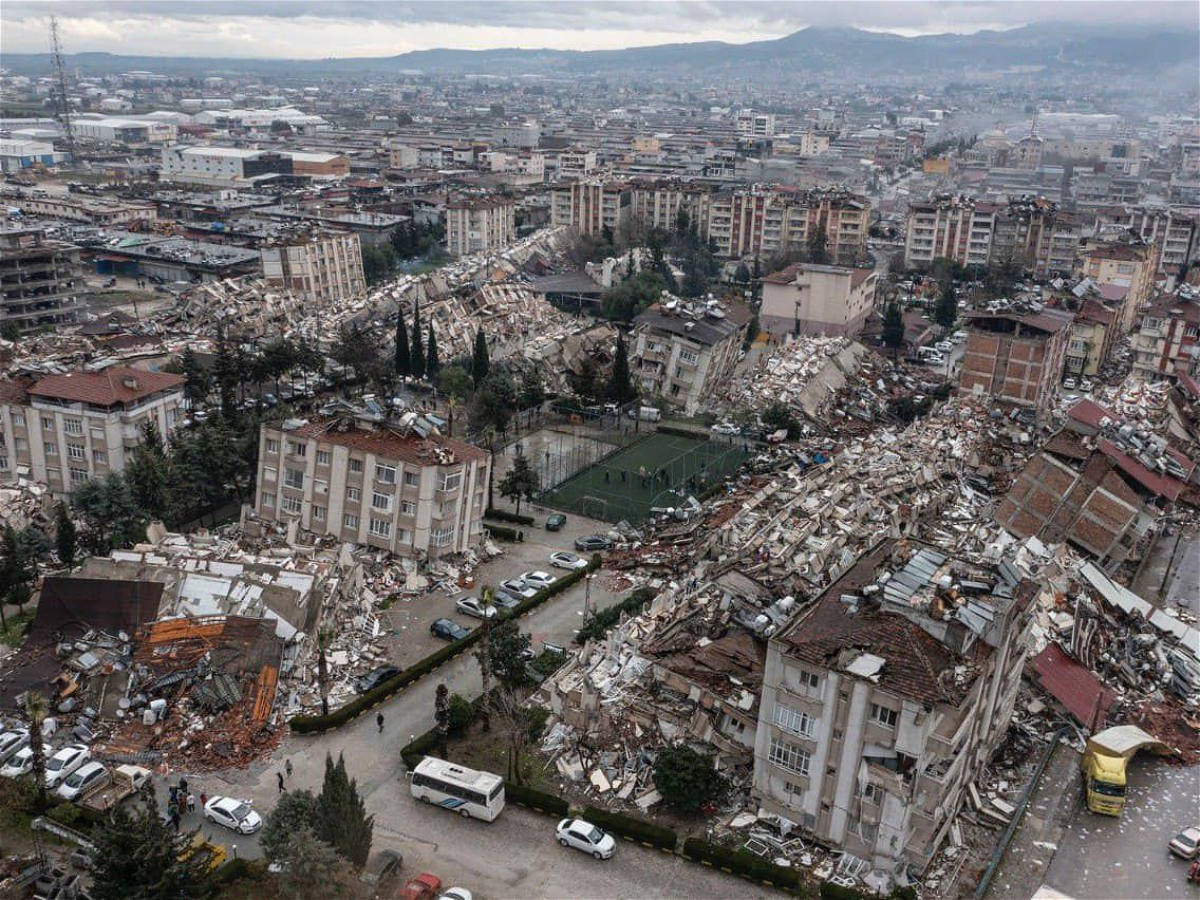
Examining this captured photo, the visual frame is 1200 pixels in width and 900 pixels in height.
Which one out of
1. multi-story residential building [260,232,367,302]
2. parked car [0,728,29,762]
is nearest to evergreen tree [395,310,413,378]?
multi-story residential building [260,232,367,302]

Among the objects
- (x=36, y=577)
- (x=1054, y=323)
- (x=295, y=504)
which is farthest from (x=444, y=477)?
(x=1054, y=323)

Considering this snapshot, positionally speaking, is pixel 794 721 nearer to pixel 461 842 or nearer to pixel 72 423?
pixel 461 842

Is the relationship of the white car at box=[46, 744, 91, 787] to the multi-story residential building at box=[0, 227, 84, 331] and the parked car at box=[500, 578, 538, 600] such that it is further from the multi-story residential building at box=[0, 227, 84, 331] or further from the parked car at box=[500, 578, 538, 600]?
the multi-story residential building at box=[0, 227, 84, 331]

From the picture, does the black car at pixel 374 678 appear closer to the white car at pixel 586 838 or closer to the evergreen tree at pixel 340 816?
the evergreen tree at pixel 340 816

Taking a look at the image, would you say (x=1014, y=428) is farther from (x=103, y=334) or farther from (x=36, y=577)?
(x=103, y=334)

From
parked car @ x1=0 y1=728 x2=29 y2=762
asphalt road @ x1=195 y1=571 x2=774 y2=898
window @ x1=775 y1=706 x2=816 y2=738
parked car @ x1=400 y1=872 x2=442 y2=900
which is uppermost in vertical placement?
window @ x1=775 y1=706 x2=816 y2=738
